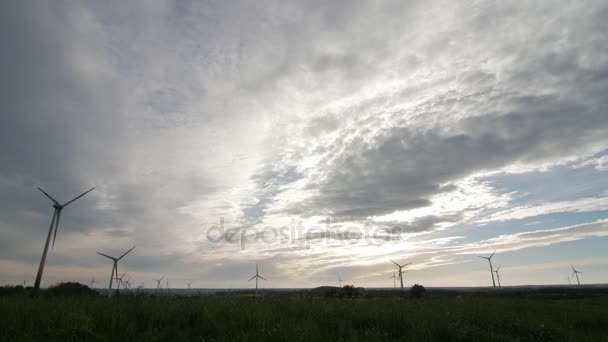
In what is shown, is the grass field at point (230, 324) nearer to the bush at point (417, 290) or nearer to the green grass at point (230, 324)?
the green grass at point (230, 324)

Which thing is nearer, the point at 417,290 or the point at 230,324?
the point at 230,324

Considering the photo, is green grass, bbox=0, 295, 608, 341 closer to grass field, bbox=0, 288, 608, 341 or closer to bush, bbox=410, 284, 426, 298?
grass field, bbox=0, 288, 608, 341

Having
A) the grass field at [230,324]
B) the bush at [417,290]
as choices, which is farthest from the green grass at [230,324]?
the bush at [417,290]

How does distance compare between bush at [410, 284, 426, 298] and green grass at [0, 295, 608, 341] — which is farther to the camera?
bush at [410, 284, 426, 298]

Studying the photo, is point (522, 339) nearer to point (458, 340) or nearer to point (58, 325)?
point (458, 340)

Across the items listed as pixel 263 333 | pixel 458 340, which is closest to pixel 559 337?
pixel 458 340

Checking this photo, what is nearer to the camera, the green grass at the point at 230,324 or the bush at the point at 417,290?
the green grass at the point at 230,324

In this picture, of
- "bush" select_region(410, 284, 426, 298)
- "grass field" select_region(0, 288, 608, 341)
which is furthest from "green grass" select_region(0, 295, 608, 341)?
"bush" select_region(410, 284, 426, 298)

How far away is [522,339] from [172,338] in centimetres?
1299

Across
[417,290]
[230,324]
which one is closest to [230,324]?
[230,324]

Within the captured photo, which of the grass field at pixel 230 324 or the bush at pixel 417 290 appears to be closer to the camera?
the grass field at pixel 230 324

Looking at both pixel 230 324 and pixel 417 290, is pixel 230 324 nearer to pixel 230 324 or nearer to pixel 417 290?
pixel 230 324

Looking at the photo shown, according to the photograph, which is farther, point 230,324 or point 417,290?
point 417,290

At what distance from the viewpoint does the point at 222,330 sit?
11266mm
